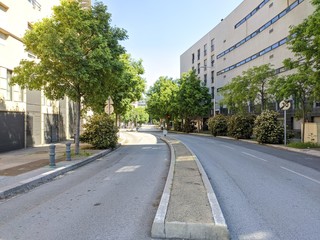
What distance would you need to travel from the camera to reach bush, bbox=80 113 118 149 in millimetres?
19469

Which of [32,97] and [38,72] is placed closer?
[38,72]

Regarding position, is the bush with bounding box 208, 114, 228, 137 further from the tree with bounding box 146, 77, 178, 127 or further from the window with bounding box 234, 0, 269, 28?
the tree with bounding box 146, 77, 178, 127

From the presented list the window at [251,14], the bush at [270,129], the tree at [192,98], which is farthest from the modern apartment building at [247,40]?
the bush at [270,129]

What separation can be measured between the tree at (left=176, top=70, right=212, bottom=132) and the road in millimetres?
42997

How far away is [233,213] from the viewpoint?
5891 millimetres

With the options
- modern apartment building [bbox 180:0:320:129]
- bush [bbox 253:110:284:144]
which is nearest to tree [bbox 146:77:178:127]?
modern apartment building [bbox 180:0:320:129]

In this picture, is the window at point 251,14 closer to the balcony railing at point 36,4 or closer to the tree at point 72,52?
the balcony railing at point 36,4

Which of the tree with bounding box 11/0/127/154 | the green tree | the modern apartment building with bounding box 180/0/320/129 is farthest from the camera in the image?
the modern apartment building with bounding box 180/0/320/129

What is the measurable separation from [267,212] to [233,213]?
71cm

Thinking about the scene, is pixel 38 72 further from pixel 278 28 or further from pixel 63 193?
pixel 278 28

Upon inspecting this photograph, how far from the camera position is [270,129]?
24969 mm

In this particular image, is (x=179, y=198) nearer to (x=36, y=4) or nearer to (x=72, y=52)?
(x=72, y=52)

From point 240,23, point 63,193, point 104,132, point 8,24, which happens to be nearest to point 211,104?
point 240,23

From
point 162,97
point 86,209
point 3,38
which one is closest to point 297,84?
point 86,209
